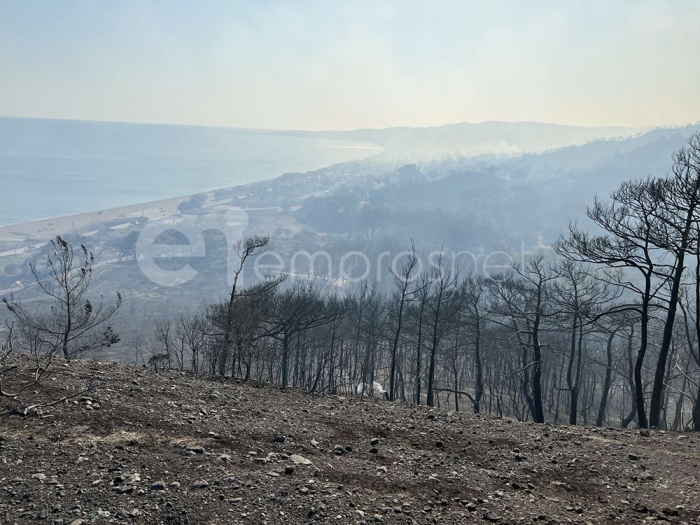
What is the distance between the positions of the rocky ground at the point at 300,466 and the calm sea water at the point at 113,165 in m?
69.0

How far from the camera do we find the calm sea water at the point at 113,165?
2894 inches

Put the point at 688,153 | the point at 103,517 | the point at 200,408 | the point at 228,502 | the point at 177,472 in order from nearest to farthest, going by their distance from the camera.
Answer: the point at 103,517, the point at 228,502, the point at 177,472, the point at 200,408, the point at 688,153

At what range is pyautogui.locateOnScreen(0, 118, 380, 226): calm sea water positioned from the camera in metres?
73.5

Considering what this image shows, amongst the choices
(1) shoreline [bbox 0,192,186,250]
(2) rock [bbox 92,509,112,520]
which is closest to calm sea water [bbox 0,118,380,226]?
(1) shoreline [bbox 0,192,186,250]

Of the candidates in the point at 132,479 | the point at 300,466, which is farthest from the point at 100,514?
the point at 300,466

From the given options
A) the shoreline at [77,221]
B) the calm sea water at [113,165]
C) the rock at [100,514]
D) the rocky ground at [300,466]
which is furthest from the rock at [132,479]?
the calm sea water at [113,165]

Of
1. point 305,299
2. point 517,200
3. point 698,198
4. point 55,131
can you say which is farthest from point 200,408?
point 55,131

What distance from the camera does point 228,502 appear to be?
3.63 metres

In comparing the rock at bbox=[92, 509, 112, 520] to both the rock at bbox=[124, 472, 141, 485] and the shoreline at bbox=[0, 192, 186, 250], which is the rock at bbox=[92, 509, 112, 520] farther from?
the shoreline at bbox=[0, 192, 186, 250]

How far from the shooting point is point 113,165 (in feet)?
351

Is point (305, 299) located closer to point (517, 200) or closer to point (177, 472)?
point (177, 472)

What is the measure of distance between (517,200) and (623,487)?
5282 inches

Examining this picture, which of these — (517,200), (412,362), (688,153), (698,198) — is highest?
(517,200)

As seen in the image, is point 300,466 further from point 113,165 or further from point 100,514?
point 113,165
